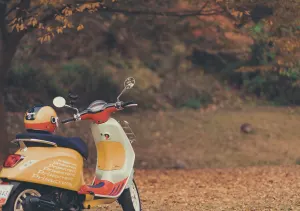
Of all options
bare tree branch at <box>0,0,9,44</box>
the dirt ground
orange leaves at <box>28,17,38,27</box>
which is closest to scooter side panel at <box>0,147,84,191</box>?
the dirt ground

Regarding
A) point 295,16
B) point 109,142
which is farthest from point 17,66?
point 109,142

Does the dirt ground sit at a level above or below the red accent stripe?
below

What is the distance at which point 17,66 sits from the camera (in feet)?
61.4

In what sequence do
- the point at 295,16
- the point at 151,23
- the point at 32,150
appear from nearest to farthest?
the point at 32,150
the point at 295,16
the point at 151,23

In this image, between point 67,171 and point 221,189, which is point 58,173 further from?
point 221,189

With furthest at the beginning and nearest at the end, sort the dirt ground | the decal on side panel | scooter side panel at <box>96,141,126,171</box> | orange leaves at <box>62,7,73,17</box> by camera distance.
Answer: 1. orange leaves at <box>62,7,73,17</box>
2. the dirt ground
3. scooter side panel at <box>96,141,126,171</box>
4. the decal on side panel

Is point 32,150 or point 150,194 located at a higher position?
point 32,150

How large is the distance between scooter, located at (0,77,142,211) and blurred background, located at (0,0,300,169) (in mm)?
6136

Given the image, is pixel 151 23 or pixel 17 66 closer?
pixel 151 23

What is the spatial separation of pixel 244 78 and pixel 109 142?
1459cm

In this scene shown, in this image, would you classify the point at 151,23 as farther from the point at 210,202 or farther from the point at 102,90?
the point at 210,202

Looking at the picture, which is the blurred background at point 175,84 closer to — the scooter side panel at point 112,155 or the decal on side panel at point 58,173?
the scooter side panel at point 112,155

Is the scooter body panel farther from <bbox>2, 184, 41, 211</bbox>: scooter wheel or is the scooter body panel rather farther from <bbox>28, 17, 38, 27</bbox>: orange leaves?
<bbox>28, 17, 38, 27</bbox>: orange leaves

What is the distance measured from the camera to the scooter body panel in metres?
7.81
